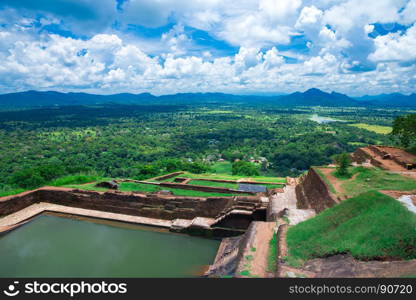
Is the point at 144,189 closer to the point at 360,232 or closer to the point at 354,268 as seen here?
the point at 360,232

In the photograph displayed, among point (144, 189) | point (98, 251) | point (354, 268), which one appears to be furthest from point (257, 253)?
point (144, 189)

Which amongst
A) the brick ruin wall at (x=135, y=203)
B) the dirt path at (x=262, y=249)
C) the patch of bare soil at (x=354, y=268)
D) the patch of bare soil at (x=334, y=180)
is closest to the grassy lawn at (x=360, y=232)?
the patch of bare soil at (x=354, y=268)

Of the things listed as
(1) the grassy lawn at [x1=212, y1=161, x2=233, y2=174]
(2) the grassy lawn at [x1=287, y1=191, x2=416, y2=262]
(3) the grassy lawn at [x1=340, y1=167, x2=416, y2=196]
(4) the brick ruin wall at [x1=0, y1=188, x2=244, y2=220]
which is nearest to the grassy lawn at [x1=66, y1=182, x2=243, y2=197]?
(4) the brick ruin wall at [x1=0, y1=188, x2=244, y2=220]

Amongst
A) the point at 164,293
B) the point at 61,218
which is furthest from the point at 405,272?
the point at 61,218

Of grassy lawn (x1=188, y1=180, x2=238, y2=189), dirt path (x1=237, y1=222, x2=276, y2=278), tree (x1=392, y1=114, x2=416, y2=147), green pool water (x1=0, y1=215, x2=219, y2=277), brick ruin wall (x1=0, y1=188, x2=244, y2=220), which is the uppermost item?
tree (x1=392, y1=114, x2=416, y2=147)

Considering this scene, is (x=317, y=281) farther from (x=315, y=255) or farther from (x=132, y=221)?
(x=132, y=221)

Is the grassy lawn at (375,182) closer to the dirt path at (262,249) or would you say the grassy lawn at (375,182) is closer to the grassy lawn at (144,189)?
the dirt path at (262,249)

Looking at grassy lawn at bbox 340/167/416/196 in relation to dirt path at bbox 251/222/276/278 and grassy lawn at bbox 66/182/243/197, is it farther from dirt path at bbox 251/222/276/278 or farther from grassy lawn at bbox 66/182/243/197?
grassy lawn at bbox 66/182/243/197
